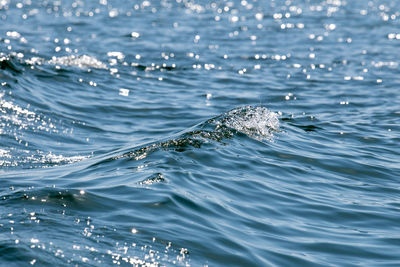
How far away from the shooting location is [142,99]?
15.9m

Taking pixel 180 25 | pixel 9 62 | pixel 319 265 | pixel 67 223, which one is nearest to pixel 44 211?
pixel 67 223

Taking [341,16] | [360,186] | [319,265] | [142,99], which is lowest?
[319,265]

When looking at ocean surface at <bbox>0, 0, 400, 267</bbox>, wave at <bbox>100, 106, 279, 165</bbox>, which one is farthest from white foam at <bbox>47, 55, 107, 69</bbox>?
wave at <bbox>100, 106, 279, 165</bbox>

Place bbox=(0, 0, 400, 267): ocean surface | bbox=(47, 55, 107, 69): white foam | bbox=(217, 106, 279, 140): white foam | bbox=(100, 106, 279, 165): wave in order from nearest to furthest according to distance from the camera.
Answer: bbox=(0, 0, 400, 267): ocean surface
bbox=(100, 106, 279, 165): wave
bbox=(217, 106, 279, 140): white foam
bbox=(47, 55, 107, 69): white foam

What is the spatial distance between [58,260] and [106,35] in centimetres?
1894

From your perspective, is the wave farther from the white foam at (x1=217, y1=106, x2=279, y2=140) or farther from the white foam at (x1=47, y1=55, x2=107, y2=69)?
the white foam at (x1=47, y1=55, x2=107, y2=69)

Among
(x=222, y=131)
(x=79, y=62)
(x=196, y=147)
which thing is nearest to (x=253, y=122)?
(x=222, y=131)

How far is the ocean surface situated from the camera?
7.07 metres

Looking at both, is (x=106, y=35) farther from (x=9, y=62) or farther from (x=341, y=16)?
(x=341, y=16)

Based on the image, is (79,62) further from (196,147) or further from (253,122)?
(196,147)

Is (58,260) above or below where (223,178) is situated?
below

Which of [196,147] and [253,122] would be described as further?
[253,122]

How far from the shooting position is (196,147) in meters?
10.6

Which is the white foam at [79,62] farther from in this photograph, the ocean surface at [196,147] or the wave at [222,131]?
the wave at [222,131]
